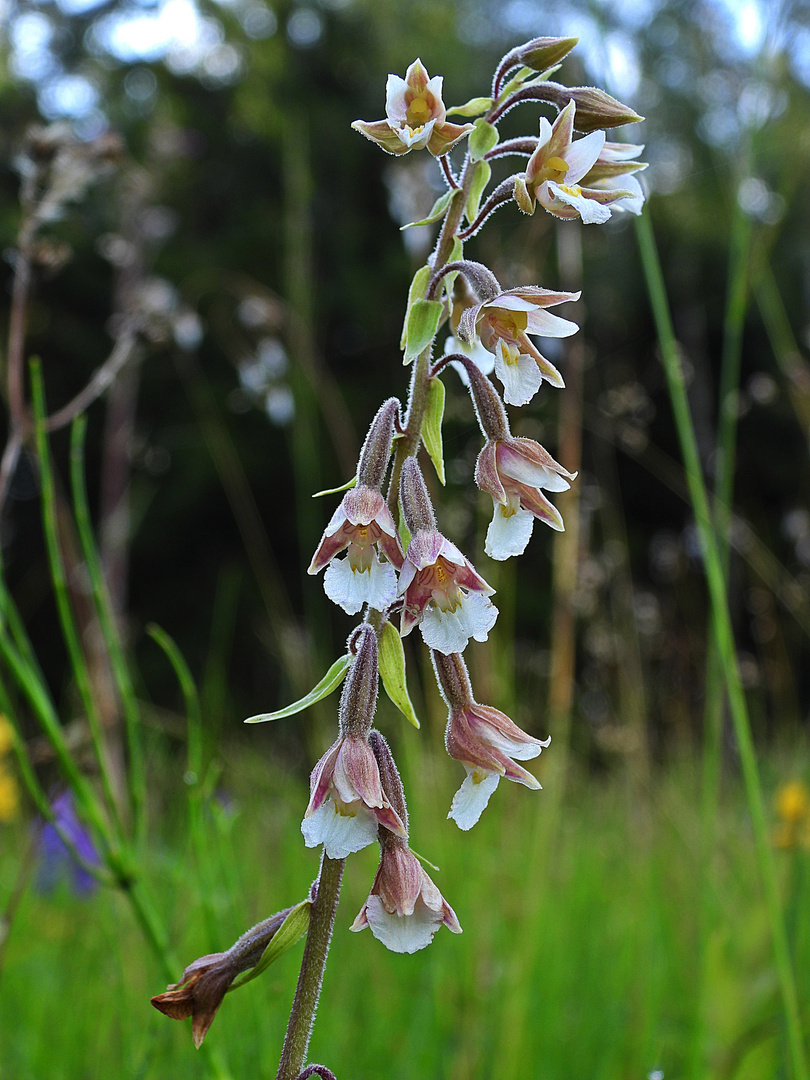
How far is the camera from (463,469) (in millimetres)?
1907

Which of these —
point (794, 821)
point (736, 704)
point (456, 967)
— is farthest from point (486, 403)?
point (794, 821)

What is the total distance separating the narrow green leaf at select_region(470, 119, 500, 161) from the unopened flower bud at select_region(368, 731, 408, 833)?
42 centimetres

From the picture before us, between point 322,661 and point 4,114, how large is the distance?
27.5 ft

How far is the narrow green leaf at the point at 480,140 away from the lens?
0.68 m

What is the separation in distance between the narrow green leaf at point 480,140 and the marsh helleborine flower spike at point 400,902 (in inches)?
17.0

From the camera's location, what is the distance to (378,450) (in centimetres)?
67

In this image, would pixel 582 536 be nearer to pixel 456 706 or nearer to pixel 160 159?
pixel 456 706

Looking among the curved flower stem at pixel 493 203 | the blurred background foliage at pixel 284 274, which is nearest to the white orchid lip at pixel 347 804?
the curved flower stem at pixel 493 203

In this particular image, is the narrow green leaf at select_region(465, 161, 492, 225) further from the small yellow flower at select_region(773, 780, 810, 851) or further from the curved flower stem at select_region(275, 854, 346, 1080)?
the small yellow flower at select_region(773, 780, 810, 851)

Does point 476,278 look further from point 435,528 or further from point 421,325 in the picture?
point 435,528

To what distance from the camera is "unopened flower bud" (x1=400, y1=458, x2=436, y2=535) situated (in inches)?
25.9

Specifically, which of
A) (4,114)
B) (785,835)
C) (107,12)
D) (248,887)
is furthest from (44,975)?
(4,114)

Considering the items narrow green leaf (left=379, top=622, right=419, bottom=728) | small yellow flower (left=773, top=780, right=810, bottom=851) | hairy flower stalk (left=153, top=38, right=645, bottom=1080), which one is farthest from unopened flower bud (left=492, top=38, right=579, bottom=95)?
small yellow flower (left=773, top=780, right=810, bottom=851)

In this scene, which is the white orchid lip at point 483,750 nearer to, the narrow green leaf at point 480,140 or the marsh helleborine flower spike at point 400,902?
the marsh helleborine flower spike at point 400,902
